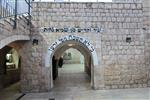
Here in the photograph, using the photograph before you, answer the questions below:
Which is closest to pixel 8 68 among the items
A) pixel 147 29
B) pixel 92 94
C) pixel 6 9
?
pixel 92 94

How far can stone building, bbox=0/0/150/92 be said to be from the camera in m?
10.8

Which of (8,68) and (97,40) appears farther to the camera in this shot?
(8,68)

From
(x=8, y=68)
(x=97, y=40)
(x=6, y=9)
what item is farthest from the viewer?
(x=8, y=68)

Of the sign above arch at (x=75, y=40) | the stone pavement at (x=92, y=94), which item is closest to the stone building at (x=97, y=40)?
the sign above arch at (x=75, y=40)

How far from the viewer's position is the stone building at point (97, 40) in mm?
10805

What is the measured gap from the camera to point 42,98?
9.36 m

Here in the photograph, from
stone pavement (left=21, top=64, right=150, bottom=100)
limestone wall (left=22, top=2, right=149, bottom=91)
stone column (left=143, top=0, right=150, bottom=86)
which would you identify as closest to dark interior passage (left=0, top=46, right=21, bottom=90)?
limestone wall (left=22, top=2, right=149, bottom=91)

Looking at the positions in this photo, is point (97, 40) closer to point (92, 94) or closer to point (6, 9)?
point (92, 94)

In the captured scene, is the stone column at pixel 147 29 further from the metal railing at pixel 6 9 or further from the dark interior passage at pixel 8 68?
the dark interior passage at pixel 8 68

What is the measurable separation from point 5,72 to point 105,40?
5.27 meters

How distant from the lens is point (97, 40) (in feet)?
36.2

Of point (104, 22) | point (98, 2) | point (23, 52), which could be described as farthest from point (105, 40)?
point (23, 52)

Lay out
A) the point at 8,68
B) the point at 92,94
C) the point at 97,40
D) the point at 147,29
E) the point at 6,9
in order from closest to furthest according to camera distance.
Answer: the point at 6,9 < the point at 92,94 < the point at 97,40 < the point at 147,29 < the point at 8,68

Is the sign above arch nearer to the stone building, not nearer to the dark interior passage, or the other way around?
the stone building
